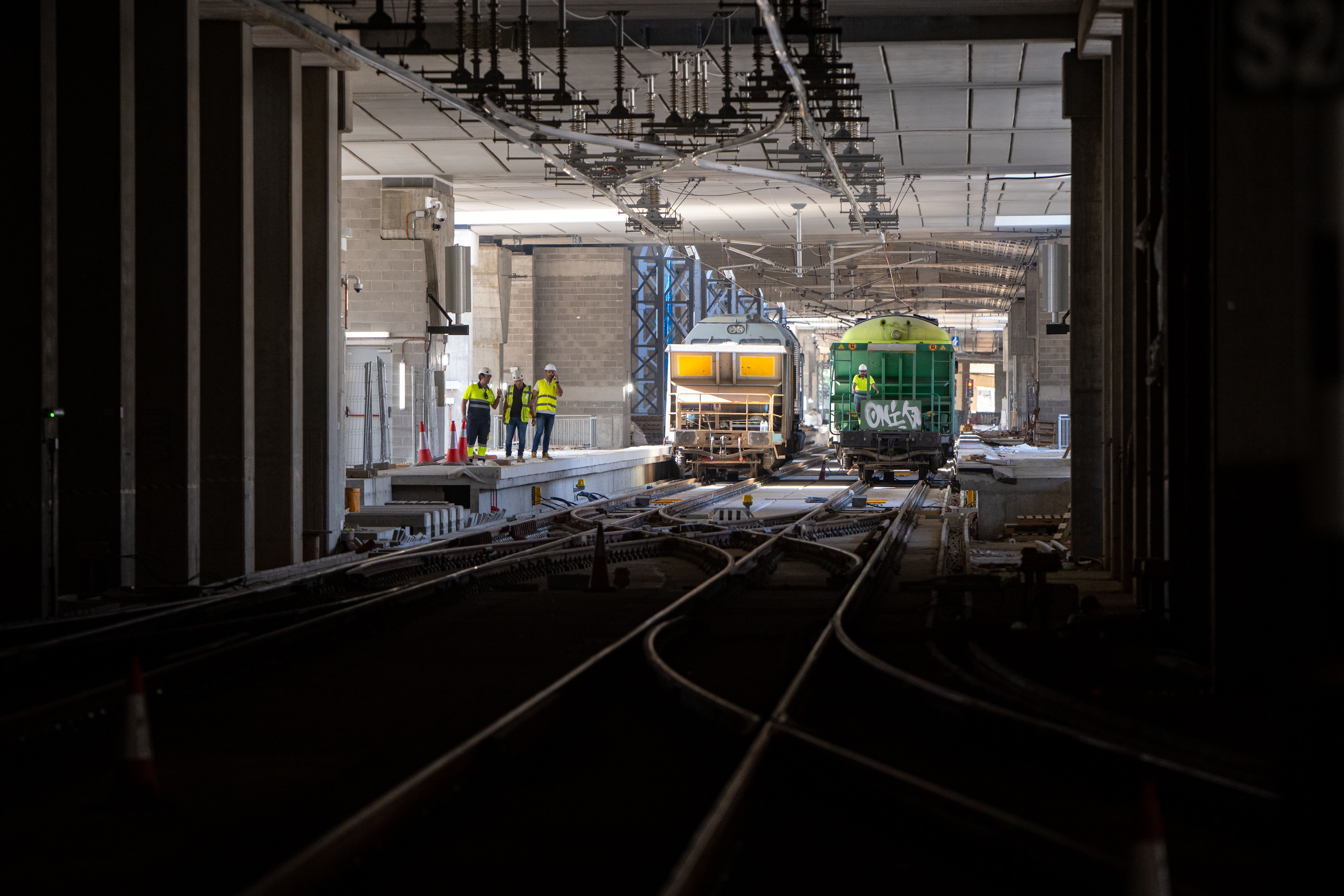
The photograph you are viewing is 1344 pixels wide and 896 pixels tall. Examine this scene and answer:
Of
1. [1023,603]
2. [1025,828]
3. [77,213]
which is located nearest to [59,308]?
[77,213]

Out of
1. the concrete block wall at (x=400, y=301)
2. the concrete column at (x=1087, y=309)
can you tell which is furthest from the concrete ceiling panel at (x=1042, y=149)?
the concrete block wall at (x=400, y=301)

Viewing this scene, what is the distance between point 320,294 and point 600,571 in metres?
6.69

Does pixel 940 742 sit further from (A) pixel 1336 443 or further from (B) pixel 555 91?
(B) pixel 555 91

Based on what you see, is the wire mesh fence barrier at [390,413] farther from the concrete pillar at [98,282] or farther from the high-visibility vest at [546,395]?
the concrete pillar at [98,282]

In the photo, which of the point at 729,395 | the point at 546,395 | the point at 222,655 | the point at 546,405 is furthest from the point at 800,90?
the point at 729,395

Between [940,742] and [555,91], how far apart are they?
10.1 meters

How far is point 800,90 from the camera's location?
50.4 ft

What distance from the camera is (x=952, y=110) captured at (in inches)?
862

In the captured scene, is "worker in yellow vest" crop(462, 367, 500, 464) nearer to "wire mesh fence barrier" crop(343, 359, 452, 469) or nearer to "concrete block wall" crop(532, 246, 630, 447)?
"wire mesh fence barrier" crop(343, 359, 452, 469)

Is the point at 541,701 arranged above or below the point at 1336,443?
below

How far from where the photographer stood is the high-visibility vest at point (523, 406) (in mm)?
28281

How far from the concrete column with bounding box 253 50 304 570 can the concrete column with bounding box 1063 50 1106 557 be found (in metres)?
8.52

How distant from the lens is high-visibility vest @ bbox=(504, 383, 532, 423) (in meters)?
28.3

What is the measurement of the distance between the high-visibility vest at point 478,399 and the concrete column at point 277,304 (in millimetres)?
10383
